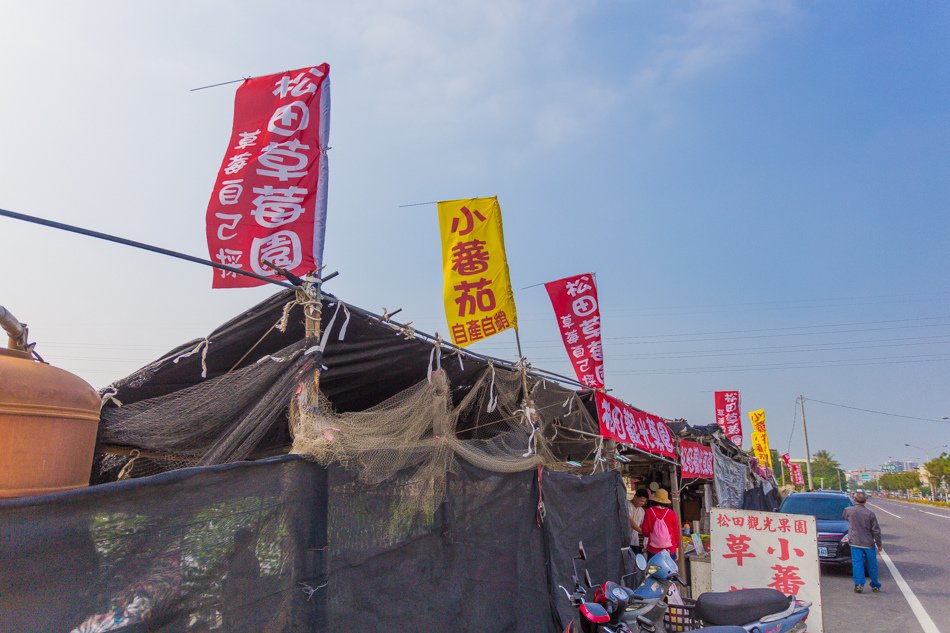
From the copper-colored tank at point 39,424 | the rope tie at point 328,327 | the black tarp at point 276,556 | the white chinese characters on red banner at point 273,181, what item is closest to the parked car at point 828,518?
the black tarp at point 276,556

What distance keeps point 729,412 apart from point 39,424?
25010mm

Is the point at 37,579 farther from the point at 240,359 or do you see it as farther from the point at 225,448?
the point at 240,359

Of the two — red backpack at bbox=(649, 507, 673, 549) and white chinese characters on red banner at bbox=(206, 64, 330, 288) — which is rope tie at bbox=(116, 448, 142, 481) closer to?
white chinese characters on red banner at bbox=(206, 64, 330, 288)

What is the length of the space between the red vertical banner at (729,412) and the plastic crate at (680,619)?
19.5 m

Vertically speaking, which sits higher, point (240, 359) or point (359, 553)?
point (240, 359)

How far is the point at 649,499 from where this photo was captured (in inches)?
382

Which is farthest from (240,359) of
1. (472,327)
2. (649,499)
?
(649,499)

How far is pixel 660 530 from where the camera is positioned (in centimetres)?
873

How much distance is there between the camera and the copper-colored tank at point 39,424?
8.40 feet

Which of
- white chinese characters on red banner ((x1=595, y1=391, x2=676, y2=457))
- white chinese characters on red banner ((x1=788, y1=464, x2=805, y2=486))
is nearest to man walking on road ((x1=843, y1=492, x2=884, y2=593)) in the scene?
white chinese characters on red banner ((x1=595, y1=391, x2=676, y2=457))

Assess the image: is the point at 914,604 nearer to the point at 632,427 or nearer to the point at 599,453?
the point at 632,427

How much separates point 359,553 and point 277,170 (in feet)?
9.53

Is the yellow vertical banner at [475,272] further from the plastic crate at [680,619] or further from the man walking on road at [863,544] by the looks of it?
the man walking on road at [863,544]

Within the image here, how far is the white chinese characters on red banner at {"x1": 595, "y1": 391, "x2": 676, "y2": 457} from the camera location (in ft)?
25.5
